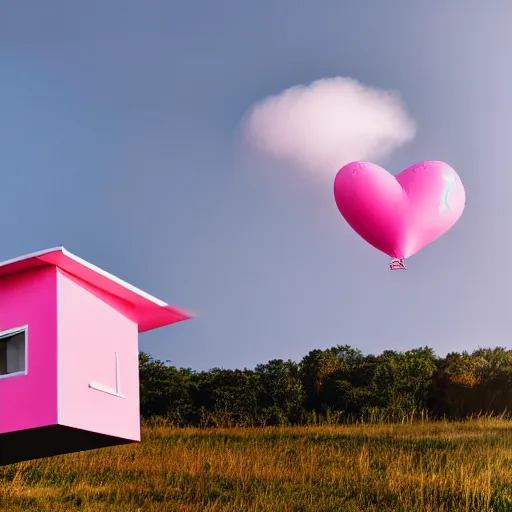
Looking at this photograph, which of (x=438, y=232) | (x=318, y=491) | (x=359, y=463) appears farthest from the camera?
(x=359, y=463)

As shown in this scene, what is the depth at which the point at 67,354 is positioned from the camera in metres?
7.83

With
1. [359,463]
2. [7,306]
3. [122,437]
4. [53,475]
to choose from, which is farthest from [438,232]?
[53,475]

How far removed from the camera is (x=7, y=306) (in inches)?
324

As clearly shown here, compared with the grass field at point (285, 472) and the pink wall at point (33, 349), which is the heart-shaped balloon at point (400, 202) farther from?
the grass field at point (285, 472)

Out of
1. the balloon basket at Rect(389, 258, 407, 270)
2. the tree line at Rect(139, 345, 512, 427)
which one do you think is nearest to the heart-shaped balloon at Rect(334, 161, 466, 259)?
the balloon basket at Rect(389, 258, 407, 270)

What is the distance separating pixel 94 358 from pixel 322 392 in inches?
443

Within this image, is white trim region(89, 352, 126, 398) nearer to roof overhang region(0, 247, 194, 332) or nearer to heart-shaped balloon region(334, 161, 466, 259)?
roof overhang region(0, 247, 194, 332)

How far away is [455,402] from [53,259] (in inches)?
512

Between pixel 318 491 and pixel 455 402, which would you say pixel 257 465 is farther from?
pixel 455 402

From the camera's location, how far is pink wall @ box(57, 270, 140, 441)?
7793 mm

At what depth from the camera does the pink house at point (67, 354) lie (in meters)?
7.73

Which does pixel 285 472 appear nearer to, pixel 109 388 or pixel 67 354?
pixel 109 388

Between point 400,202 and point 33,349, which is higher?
point 400,202

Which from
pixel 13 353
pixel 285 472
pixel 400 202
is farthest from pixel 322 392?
pixel 13 353
